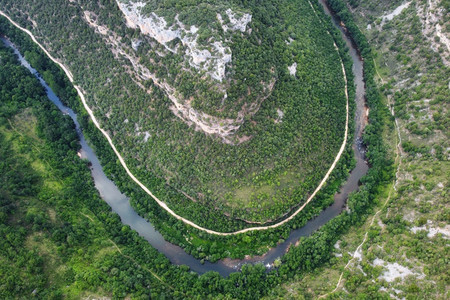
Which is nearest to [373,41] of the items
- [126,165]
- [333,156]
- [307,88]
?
[307,88]

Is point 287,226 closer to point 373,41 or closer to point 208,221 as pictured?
point 208,221

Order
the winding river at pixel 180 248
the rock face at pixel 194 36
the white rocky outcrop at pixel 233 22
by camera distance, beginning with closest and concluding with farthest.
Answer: the rock face at pixel 194 36 < the white rocky outcrop at pixel 233 22 < the winding river at pixel 180 248

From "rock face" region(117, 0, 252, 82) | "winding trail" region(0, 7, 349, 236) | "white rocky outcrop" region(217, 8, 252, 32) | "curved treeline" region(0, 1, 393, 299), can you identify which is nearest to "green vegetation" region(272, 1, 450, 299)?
"curved treeline" region(0, 1, 393, 299)

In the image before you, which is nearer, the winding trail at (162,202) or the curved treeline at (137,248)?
the curved treeline at (137,248)

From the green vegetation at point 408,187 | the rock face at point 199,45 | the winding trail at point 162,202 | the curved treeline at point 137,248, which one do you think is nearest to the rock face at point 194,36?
the rock face at point 199,45

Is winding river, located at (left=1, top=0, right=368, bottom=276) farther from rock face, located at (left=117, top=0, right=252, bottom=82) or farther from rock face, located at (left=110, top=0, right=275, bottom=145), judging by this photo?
rock face, located at (left=117, top=0, right=252, bottom=82)

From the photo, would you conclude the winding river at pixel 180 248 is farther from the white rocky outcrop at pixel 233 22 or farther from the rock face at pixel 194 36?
the white rocky outcrop at pixel 233 22
